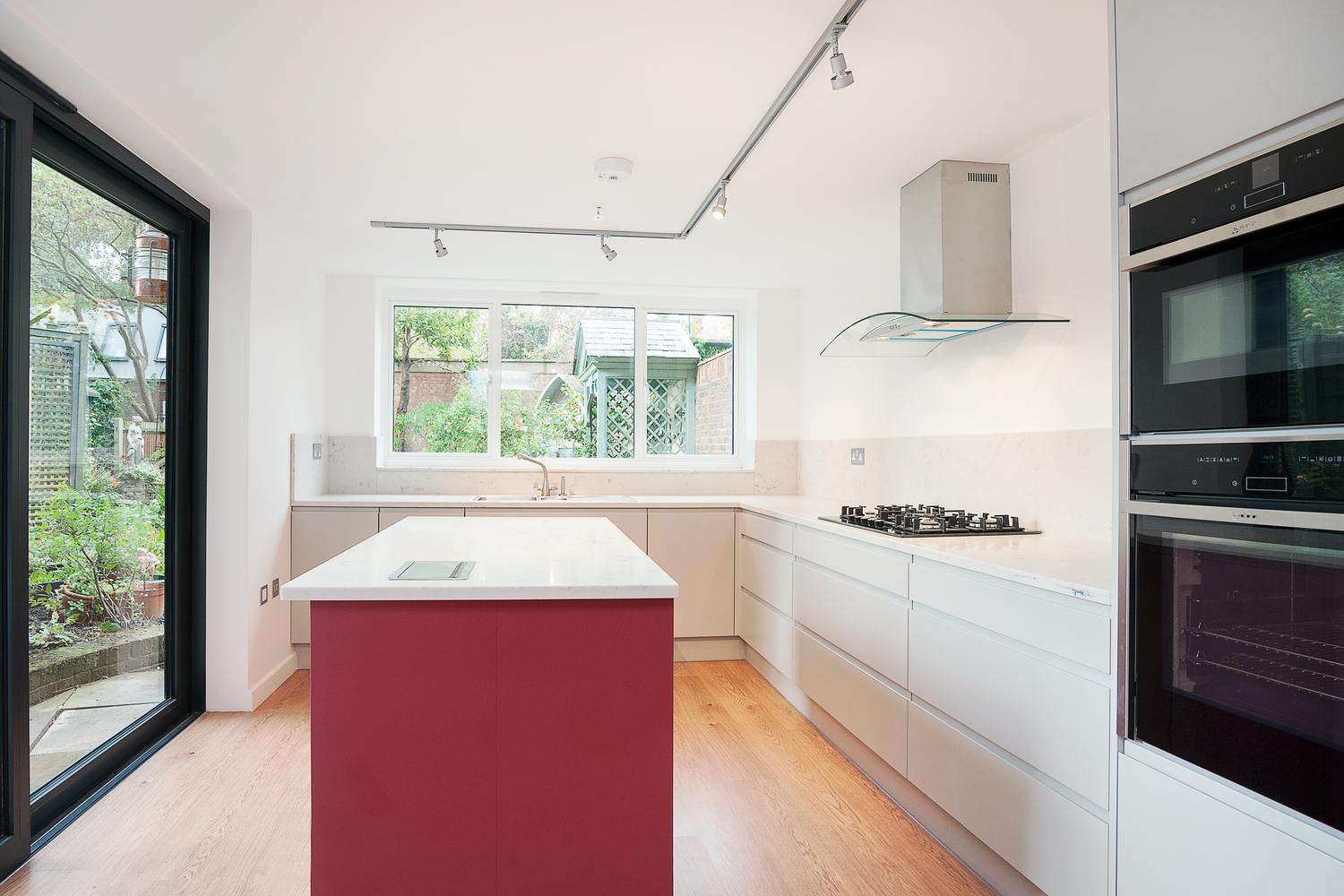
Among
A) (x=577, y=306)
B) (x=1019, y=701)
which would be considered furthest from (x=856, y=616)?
(x=577, y=306)

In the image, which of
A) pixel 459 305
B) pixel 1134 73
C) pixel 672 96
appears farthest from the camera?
pixel 459 305

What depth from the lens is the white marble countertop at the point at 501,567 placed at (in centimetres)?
161

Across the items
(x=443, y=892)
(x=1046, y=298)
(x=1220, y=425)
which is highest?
(x=1046, y=298)

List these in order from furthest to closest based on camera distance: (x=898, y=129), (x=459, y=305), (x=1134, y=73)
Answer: (x=459, y=305) < (x=898, y=129) < (x=1134, y=73)

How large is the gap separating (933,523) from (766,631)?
1.45 m

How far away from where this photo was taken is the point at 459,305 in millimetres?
5031

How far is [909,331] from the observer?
10.0 ft

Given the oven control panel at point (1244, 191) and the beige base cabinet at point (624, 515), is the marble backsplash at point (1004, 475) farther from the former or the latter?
the beige base cabinet at point (624, 515)

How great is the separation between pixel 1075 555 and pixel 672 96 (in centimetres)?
183

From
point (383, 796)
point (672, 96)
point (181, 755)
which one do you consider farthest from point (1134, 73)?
point (181, 755)

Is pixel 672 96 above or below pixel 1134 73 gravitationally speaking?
above

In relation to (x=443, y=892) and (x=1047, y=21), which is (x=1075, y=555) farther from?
(x=443, y=892)

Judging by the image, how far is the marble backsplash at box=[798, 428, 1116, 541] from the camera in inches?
99.7

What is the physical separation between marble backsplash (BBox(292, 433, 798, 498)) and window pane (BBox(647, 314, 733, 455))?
0.91ft
